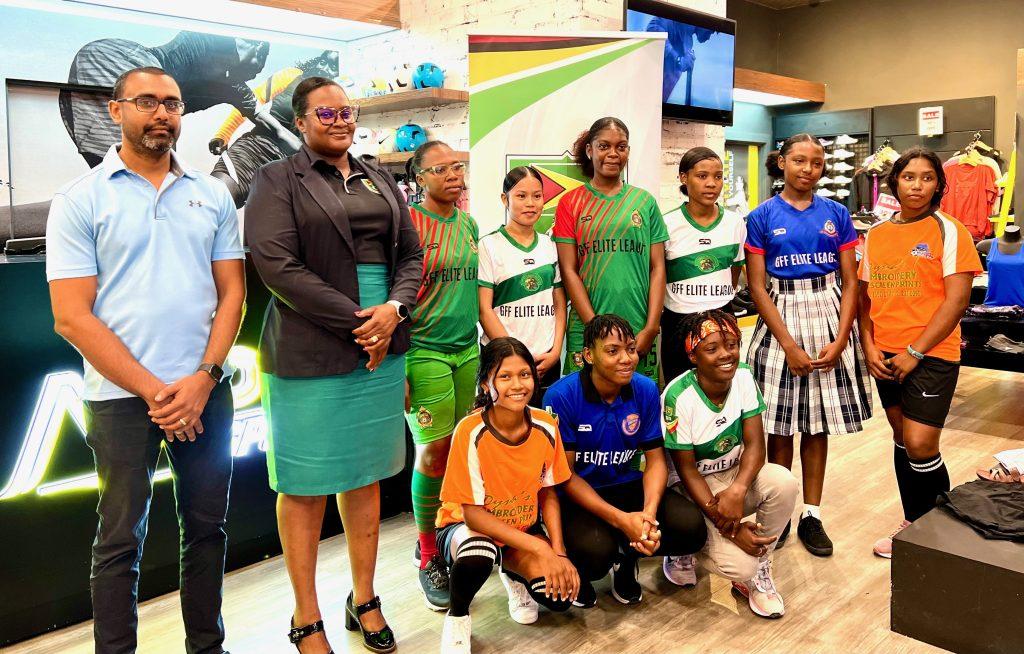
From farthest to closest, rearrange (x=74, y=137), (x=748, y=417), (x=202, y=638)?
(x=74, y=137) → (x=748, y=417) → (x=202, y=638)

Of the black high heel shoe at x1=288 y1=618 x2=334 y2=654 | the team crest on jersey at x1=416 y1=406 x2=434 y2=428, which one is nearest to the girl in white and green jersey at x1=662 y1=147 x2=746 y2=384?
the team crest on jersey at x1=416 y1=406 x2=434 y2=428

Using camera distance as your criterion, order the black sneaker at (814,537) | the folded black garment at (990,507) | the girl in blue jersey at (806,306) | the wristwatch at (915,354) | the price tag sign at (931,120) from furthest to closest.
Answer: the price tag sign at (931,120)
the black sneaker at (814,537)
the girl in blue jersey at (806,306)
the wristwatch at (915,354)
the folded black garment at (990,507)

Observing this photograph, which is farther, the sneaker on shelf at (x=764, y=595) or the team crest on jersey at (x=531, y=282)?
the team crest on jersey at (x=531, y=282)

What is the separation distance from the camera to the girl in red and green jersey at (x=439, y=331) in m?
2.62

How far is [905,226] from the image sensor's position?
2.89m

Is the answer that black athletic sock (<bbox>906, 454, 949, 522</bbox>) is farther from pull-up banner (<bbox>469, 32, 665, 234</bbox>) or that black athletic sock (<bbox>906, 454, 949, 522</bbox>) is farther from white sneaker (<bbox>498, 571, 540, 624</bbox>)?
pull-up banner (<bbox>469, 32, 665, 234</bbox>)

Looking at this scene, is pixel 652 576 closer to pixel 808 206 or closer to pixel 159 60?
pixel 808 206

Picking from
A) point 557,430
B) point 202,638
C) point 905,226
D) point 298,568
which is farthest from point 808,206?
point 202,638

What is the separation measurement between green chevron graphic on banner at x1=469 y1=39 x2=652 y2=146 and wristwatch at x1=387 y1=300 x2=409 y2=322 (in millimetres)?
1458

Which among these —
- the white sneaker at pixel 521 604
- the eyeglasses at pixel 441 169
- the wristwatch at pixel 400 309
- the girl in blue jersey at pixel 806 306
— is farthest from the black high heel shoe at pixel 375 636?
the girl in blue jersey at pixel 806 306

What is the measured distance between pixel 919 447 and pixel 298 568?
2153mm

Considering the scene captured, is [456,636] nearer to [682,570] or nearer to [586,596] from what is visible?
[586,596]

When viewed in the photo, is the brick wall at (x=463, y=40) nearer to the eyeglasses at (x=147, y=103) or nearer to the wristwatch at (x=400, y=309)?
the wristwatch at (x=400, y=309)

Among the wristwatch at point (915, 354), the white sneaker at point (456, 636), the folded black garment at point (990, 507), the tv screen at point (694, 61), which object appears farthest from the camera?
the tv screen at point (694, 61)
